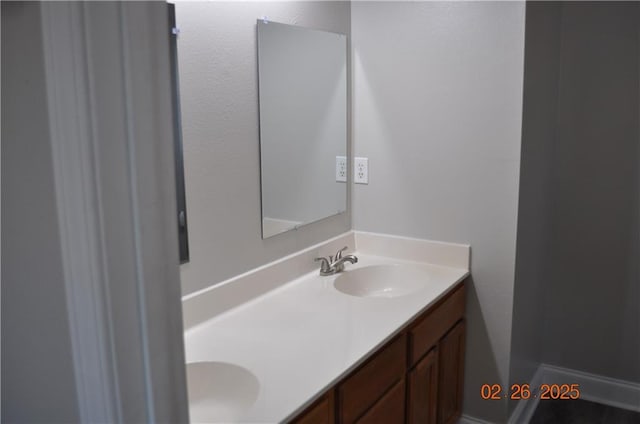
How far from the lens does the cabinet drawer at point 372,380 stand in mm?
1513

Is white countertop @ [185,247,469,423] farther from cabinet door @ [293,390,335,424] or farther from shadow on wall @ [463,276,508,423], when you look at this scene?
shadow on wall @ [463,276,508,423]

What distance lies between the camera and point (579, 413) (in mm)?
Answer: 2691

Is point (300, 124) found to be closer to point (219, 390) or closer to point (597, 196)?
point (219, 390)

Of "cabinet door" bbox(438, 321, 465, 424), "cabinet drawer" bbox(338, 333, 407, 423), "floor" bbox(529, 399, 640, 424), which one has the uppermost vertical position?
"cabinet drawer" bbox(338, 333, 407, 423)

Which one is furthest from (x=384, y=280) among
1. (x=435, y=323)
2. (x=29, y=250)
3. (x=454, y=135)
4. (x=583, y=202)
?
(x=29, y=250)

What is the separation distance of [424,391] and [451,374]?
293 millimetres

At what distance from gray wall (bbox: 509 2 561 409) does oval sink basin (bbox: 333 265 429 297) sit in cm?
42

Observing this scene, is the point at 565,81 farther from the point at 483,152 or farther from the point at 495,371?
the point at 495,371

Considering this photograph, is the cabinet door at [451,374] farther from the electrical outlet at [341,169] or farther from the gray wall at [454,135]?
the electrical outlet at [341,169]

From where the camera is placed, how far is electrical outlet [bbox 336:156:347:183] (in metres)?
2.46

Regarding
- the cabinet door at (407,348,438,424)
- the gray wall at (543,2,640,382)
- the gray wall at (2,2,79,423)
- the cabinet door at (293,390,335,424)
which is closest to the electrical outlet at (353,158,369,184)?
the cabinet door at (407,348,438,424)

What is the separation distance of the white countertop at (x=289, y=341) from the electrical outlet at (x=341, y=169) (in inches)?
20.4

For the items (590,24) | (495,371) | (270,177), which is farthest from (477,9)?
(495,371)
